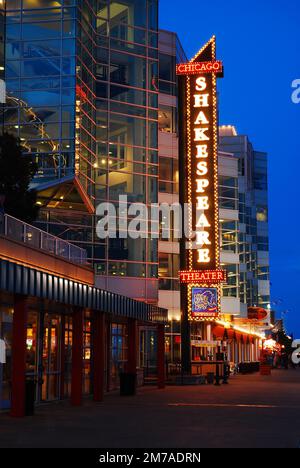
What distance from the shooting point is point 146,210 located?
2079 inches

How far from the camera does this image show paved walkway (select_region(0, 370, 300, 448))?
16266mm

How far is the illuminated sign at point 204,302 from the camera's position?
49969 millimetres

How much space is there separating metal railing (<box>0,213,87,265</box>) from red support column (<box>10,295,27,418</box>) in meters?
2.16

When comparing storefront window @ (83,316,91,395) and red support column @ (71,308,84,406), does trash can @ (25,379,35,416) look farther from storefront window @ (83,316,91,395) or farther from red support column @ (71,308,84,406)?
storefront window @ (83,316,91,395)

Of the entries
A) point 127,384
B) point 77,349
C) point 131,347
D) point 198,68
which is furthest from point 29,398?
point 198,68

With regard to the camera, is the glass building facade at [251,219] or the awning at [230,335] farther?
the glass building facade at [251,219]

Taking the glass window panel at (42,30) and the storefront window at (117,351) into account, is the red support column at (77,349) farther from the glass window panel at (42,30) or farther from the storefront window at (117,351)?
the glass window panel at (42,30)

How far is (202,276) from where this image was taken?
1932 inches

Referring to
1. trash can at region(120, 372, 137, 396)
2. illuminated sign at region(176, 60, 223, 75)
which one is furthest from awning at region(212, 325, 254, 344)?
trash can at region(120, 372, 137, 396)

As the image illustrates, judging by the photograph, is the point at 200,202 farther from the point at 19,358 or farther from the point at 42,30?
the point at 19,358

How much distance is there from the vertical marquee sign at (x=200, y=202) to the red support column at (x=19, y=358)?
27.2 meters

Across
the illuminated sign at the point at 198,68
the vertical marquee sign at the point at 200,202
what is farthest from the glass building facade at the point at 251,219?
the illuminated sign at the point at 198,68

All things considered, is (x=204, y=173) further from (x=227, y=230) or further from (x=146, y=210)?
(x=227, y=230)

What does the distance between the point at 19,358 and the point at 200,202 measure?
1132 inches
